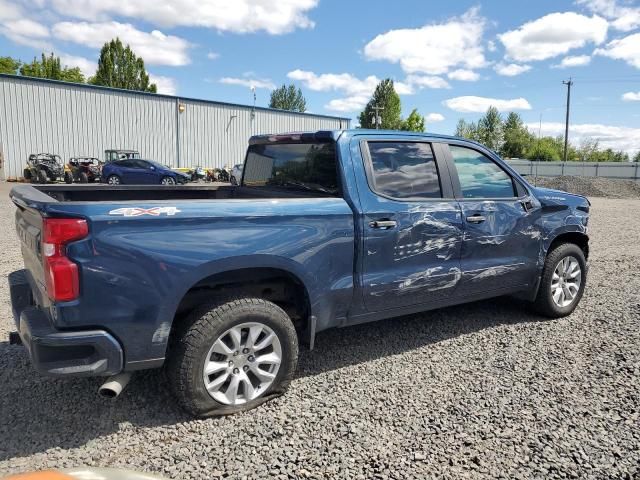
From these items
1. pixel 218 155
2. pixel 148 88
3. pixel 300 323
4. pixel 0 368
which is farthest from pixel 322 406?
pixel 148 88

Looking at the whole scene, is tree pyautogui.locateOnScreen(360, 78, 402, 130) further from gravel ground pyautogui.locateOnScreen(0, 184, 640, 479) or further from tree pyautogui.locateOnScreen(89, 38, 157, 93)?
gravel ground pyautogui.locateOnScreen(0, 184, 640, 479)

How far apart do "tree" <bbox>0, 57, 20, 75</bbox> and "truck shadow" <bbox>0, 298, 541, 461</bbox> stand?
72843 millimetres

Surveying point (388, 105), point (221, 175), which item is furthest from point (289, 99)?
point (221, 175)

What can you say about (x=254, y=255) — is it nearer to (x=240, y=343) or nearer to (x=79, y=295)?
(x=240, y=343)

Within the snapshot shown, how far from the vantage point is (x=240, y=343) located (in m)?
3.08

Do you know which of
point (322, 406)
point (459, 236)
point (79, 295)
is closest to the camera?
point (79, 295)

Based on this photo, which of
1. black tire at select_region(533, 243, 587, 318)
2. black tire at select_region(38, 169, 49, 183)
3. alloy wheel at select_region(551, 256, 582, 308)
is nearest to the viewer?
black tire at select_region(533, 243, 587, 318)

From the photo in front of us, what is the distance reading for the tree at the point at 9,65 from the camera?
62656 mm

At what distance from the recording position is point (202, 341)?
2908mm

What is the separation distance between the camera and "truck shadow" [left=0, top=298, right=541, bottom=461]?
287cm

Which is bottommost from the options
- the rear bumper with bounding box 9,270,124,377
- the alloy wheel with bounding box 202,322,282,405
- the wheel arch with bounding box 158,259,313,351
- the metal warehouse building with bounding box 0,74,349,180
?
the alloy wheel with bounding box 202,322,282,405

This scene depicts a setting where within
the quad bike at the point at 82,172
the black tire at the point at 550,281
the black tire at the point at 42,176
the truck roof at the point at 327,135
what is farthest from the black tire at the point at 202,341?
the black tire at the point at 42,176

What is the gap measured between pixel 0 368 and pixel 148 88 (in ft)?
201

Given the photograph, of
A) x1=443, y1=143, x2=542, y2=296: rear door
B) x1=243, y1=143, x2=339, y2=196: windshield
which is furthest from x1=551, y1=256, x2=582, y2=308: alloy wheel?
x1=243, y1=143, x2=339, y2=196: windshield
